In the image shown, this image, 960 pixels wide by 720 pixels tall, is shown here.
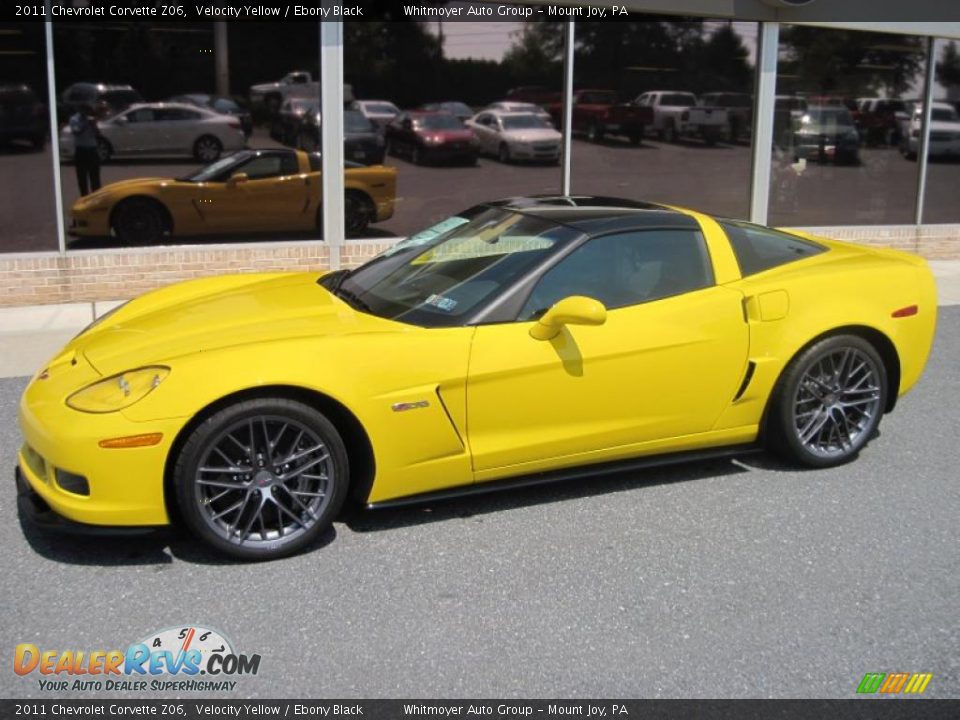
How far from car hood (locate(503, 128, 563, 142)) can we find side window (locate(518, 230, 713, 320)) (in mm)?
5801

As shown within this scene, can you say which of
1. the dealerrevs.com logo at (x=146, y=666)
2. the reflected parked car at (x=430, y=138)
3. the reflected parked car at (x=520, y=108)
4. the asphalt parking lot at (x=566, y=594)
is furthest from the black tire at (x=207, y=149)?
the dealerrevs.com logo at (x=146, y=666)

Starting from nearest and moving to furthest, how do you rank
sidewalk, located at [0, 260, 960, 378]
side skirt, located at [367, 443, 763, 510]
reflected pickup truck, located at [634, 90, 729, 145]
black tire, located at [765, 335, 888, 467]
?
side skirt, located at [367, 443, 763, 510]
black tire, located at [765, 335, 888, 467]
sidewalk, located at [0, 260, 960, 378]
reflected pickup truck, located at [634, 90, 729, 145]

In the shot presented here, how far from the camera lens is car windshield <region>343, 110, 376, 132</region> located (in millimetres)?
9617

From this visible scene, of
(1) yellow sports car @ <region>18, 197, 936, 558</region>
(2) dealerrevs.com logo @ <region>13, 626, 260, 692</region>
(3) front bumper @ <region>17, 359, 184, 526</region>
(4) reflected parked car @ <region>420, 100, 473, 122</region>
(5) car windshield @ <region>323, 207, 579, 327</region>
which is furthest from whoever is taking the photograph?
(4) reflected parked car @ <region>420, 100, 473, 122</region>

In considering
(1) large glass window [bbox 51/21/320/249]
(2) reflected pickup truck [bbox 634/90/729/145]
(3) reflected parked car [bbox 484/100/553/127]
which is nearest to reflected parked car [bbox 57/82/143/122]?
(1) large glass window [bbox 51/21/320/249]

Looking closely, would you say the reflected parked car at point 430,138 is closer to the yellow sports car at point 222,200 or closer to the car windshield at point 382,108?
the car windshield at point 382,108

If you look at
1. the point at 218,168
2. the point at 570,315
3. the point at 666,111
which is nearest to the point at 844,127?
the point at 666,111

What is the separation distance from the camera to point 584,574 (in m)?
3.95

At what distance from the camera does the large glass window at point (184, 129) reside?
28.7 feet

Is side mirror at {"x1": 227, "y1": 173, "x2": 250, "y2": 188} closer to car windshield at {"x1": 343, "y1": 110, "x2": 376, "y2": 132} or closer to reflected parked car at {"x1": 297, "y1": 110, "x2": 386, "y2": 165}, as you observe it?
reflected parked car at {"x1": 297, "y1": 110, "x2": 386, "y2": 165}

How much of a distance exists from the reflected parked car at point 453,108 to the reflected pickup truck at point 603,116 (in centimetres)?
95

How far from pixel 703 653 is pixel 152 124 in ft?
24.3

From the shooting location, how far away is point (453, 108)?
1007cm
